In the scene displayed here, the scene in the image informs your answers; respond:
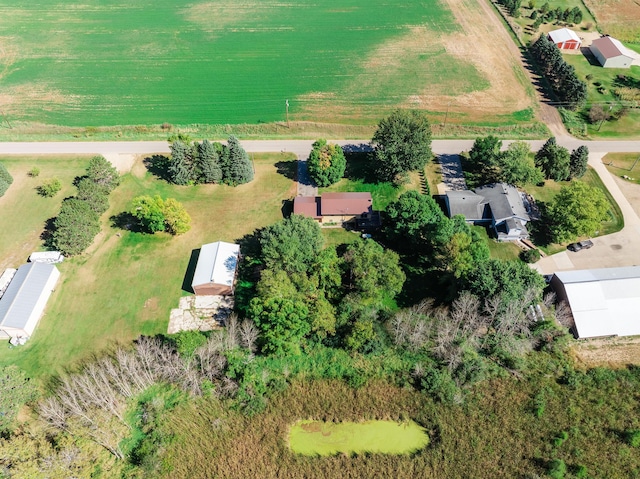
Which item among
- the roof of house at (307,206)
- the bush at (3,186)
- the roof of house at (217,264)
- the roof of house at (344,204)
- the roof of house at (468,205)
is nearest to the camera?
the roof of house at (217,264)

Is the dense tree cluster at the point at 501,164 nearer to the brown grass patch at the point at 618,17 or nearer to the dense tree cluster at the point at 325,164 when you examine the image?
the dense tree cluster at the point at 325,164

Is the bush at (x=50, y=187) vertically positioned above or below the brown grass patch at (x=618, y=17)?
below

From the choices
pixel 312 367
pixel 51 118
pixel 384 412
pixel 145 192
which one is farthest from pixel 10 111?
pixel 384 412

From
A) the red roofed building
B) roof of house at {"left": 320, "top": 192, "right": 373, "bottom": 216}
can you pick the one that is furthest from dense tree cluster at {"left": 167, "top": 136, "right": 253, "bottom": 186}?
roof of house at {"left": 320, "top": 192, "right": 373, "bottom": 216}

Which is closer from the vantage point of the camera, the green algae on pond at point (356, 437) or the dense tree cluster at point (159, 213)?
the green algae on pond at point (356, 437)

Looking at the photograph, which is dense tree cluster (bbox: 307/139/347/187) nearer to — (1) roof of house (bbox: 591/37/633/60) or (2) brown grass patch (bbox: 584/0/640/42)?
(1) roof of house (bbox: 591/37/633/60)

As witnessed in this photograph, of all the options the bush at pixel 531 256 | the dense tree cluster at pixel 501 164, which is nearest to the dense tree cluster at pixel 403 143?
the dense tree cluster at pixel 501 164

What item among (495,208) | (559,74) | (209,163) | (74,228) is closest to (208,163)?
(209,163)
